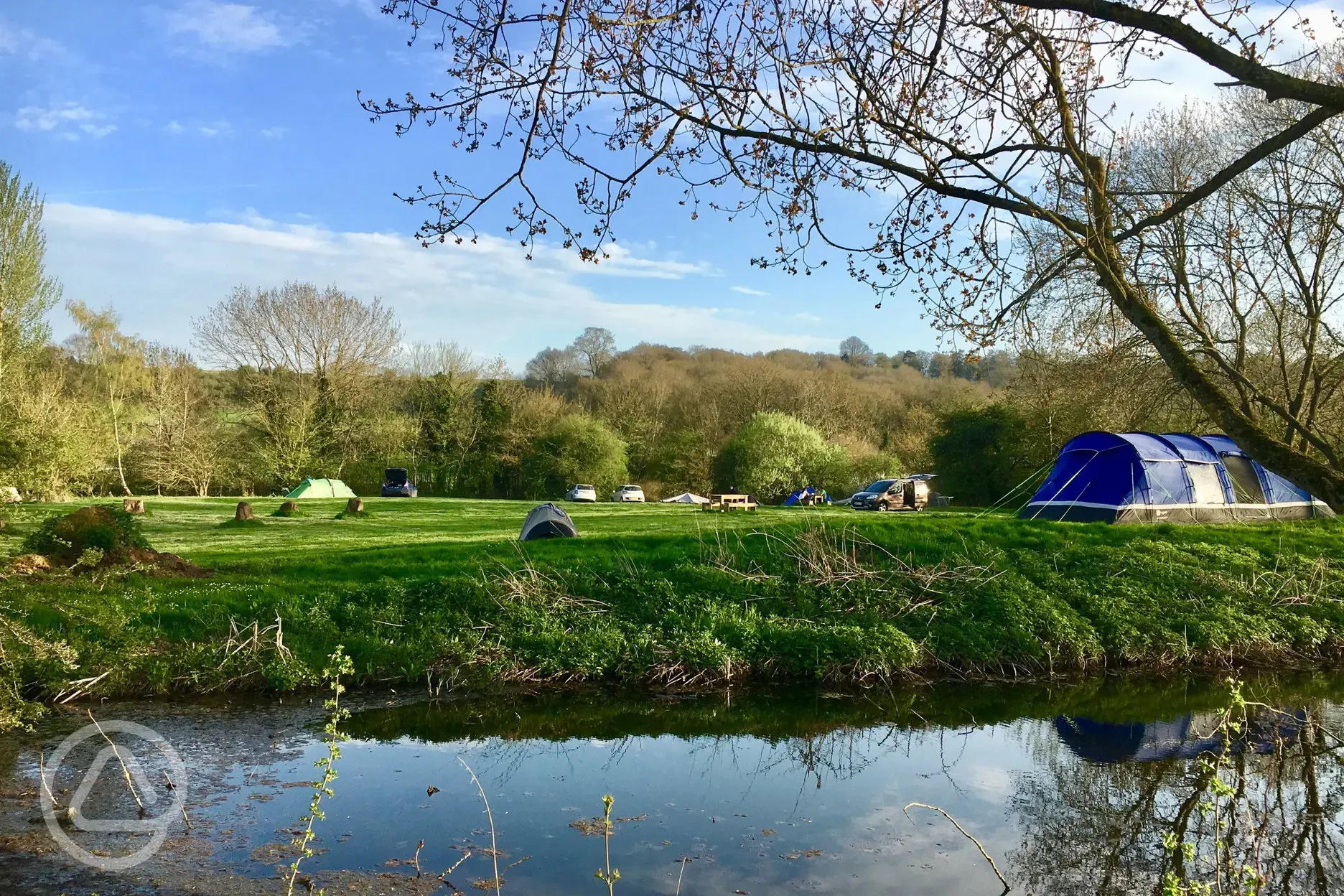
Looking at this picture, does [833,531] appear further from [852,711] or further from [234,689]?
[234,689]

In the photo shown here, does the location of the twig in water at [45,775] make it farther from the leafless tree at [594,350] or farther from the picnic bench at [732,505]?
the leafless tree at [594,350]

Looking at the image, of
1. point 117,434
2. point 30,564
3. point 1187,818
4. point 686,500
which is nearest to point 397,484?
point 117,434

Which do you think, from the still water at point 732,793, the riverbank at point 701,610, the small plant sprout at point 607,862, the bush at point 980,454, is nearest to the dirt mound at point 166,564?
the riverbank at point 701,610

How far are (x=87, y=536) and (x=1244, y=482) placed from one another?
71.5 feet

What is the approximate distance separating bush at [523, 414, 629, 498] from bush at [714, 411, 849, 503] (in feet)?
21.9

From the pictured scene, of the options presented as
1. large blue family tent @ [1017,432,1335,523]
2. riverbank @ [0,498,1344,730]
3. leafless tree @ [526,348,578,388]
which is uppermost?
leafless tree @ [526,348,578,388]

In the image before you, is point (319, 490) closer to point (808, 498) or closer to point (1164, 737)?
point (808, 498)

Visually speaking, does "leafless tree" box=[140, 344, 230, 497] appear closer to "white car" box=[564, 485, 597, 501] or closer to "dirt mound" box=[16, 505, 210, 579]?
"white car" box=[564, 485, 597, 501]

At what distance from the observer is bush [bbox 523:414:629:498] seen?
47344mm

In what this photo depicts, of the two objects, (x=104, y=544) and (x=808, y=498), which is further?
(x=808, y=498)

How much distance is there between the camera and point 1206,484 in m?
20.0

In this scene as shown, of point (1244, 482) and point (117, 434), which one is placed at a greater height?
point (117, 434)

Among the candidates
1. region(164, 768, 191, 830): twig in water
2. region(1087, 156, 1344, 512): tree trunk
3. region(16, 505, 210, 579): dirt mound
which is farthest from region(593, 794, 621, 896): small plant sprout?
region(16, 505, 210, 579): dirt mound

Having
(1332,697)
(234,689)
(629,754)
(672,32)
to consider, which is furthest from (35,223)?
(1332,697)
